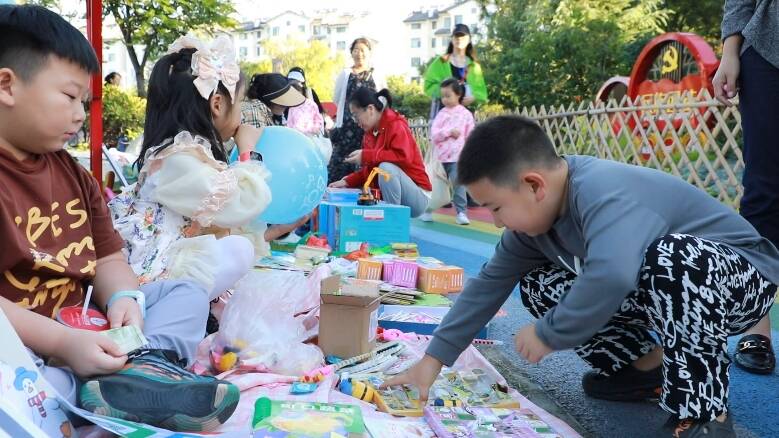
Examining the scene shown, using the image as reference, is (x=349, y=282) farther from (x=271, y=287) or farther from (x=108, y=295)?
(x=108, y=295)

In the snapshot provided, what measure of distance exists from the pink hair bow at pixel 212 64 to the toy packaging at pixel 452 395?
1090mm

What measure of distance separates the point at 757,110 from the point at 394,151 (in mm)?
2833

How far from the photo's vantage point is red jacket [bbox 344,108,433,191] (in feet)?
15.2

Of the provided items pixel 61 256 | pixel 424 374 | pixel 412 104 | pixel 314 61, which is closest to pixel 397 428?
pixel 424 374

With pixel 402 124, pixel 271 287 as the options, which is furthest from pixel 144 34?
pixel 271 287

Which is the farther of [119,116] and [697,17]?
[697,17]

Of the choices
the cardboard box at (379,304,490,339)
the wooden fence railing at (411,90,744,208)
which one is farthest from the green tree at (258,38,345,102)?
the cardboard box at (379,304,490,339)

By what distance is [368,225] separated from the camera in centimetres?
372

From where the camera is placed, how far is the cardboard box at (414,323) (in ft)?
7.68

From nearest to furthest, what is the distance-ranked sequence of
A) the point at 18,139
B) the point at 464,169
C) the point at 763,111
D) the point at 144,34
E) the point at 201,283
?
the point at 18,139 → the point at 464,169 → the point at 201,283 → the point at 763,111 → the point at 144,34

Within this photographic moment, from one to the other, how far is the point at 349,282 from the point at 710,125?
5.79 meters

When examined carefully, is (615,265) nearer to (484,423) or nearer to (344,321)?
(484,423)

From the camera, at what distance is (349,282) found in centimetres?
211

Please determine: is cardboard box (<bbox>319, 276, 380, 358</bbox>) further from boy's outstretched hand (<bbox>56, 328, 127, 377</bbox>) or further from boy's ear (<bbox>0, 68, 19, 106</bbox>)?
boy's ear (<bbox>0, 68, 19, 106</bbox>)
